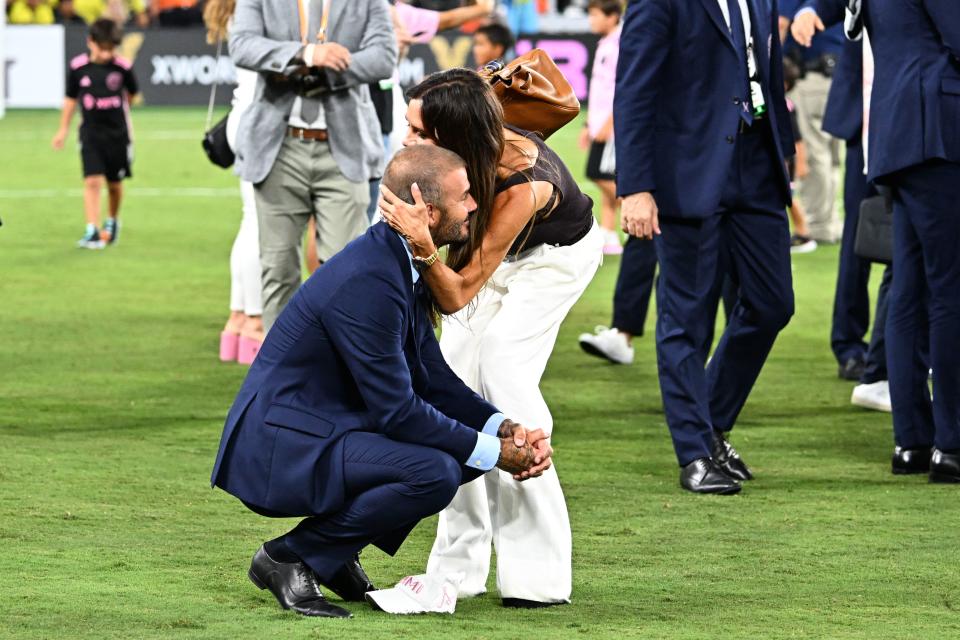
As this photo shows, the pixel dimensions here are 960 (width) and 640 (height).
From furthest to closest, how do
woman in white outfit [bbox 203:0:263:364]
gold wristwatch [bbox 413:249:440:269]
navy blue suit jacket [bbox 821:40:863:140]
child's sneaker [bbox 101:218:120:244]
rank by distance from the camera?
1. child's sneaker [bbox 101:218:120:244]
2. woman in white outfit [bbox 203:0:263:364]
3. navy blue suit jacket [bbox 821:40:863:140]
4. gold wristwatch [bbox 413:249:440:269]

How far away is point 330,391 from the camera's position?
14.9 feet

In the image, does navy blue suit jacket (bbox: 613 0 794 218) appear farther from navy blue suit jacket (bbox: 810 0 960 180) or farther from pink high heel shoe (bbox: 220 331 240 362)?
pink high heel shoe (bbox: 220 331 240 362)

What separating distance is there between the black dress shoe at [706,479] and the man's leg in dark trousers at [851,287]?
8.26 ft

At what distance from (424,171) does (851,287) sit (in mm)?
4593

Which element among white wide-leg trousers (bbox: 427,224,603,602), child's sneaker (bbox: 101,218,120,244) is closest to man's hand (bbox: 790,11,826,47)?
white wide-leg trousers (bbox: 427,224,603,602)

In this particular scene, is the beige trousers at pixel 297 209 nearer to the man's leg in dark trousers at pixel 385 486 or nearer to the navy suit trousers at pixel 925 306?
the navy suit trousers at pixel 925 306

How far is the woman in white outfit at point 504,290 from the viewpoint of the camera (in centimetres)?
462

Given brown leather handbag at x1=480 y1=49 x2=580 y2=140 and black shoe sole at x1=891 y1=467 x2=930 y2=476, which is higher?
brown leather handbag at x1=480 y1=49 x2=580 y2=140

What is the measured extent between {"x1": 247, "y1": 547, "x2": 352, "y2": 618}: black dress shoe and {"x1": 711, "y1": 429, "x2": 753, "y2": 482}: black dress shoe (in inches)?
87.6

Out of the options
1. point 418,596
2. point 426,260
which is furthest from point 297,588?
point 426,260

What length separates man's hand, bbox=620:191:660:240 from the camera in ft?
20.3

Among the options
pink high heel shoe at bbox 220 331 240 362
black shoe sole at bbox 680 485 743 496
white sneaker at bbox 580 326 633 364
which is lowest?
pink high heel shoe at bbox 220 331 240 362

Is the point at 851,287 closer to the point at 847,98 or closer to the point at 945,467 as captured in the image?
the point at 847,98

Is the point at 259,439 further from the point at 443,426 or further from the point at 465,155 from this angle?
the point at 465,155
